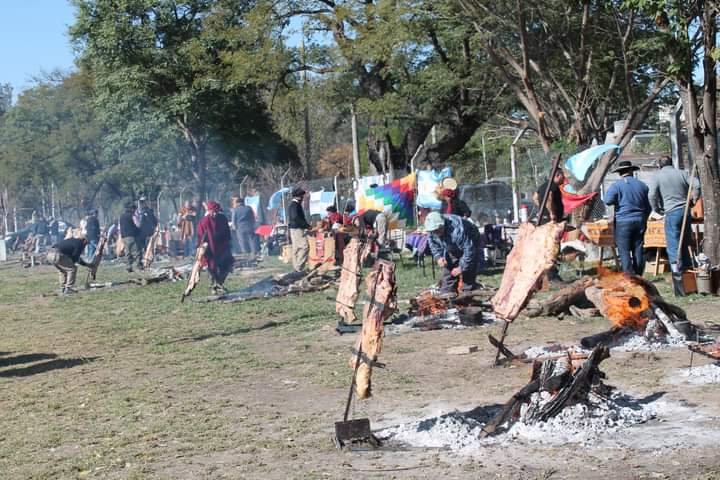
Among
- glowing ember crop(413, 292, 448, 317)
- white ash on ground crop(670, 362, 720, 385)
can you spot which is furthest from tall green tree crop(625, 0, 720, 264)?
white ash on ground crop(670, 362, 720, 385)

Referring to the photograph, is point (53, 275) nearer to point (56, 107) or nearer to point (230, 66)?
point (230, 66)

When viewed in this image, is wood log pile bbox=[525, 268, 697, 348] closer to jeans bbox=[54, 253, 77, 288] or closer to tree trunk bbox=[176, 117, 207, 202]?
jeans bbox=[54, 253, 77, 288]

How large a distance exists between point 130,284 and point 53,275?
24.6ft

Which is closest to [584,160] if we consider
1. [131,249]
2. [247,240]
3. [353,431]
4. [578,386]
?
[578,386]

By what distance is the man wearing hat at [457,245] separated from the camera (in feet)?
Result: 40.1

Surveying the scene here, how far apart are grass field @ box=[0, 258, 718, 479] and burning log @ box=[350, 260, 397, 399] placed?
53 centimetres

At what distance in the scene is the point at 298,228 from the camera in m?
20.6

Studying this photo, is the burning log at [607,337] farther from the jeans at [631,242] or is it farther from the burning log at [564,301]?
the jeans at [631,242]

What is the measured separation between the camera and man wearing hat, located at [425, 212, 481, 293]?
1223 cm

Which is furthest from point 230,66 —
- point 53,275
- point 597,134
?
point 597,134

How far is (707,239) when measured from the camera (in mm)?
13250

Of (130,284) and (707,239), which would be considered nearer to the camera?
(707,239)

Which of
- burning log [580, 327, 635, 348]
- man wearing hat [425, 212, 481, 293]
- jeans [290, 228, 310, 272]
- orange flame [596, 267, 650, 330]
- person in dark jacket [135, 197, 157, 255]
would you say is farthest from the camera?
person in dark jacket [135, 197, 157, 255]

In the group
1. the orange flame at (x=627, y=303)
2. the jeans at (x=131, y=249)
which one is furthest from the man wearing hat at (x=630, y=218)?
the jeans at (x=131, y=249)
